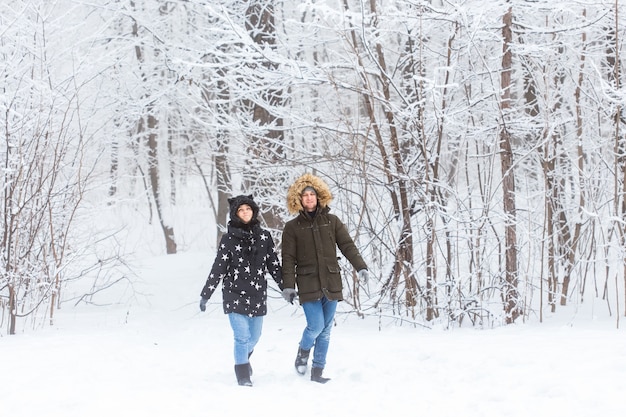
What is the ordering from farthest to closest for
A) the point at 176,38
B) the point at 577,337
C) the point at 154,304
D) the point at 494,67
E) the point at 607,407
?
the point at 176,38
the point at 154,304
the point at 494,67
the point at 577,337
the point at 607,407

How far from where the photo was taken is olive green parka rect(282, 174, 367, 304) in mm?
4746

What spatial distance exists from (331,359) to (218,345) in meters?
1.41

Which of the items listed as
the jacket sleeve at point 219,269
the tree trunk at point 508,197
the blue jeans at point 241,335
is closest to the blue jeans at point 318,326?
the blue jeans at point 241,335

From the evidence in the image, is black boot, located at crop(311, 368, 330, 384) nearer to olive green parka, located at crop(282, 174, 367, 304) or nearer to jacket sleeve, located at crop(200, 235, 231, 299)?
olive green parka, located at crop(282, 174, 367, 304)

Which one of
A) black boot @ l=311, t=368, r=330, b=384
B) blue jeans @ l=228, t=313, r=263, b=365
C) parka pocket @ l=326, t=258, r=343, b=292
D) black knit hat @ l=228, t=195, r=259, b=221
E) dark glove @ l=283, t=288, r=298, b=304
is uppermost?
black knit hat @ l=228, t=195, r=259, b=221

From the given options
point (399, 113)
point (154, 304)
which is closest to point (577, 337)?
point (399, 113)

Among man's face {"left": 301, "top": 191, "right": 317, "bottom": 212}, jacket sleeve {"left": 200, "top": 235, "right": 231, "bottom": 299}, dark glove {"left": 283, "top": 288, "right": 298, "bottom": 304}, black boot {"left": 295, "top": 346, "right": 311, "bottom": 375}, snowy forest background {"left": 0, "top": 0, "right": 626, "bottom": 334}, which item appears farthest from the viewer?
snowy forest background {"left": 0, "top": 0, "right": 626, "bottom": 334}

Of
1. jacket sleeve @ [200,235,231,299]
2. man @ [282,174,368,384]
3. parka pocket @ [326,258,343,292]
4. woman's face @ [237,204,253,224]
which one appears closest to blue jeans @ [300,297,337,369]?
man @ [282,174,368,384]

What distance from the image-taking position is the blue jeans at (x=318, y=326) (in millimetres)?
4785

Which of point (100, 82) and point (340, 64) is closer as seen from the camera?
point (340, 64)

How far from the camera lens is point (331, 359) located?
17.7 ft

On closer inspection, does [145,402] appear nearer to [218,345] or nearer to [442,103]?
[218,345]

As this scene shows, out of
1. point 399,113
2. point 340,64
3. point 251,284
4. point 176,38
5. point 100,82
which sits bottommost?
point 251,284

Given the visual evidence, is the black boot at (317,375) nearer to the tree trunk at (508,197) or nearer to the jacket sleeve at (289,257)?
the jacket sleeve at (289,257)
